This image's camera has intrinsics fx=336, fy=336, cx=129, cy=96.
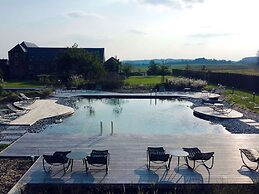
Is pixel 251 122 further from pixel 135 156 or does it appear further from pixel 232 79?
pixel 232 79

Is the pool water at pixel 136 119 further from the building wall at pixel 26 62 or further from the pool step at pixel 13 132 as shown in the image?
Answer: the building wall at pixel 26 62

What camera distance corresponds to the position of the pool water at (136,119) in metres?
12.7

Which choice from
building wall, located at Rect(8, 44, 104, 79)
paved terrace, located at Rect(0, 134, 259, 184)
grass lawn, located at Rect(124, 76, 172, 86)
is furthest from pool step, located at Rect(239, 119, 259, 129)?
Answer: building wall, located at Rect(8, 44, 104, 79)

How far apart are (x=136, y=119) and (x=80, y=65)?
640 inches

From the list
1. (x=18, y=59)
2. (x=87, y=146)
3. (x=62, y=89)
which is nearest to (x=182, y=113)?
(x=87, y=146)

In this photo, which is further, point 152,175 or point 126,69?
point 126,69

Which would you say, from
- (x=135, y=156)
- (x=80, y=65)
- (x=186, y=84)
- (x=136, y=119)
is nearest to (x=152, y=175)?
(x=135, y=156)

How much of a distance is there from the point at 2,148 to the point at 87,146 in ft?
8.02

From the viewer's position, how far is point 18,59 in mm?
41938

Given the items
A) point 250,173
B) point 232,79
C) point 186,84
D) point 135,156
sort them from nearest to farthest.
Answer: point 250,173 → point 135,156 → point 186,84 → point 232,79

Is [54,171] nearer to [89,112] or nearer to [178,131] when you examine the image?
[178,131]

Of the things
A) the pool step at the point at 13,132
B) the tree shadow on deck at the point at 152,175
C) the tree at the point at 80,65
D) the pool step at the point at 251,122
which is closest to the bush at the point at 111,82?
the tree at the point at 80,65

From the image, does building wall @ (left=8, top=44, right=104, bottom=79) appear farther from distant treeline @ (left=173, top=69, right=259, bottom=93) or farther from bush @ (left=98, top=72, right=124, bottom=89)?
distant treeline @ (left=173, top=69, right=259, bottom=93)

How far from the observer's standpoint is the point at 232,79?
27500 millimetres
